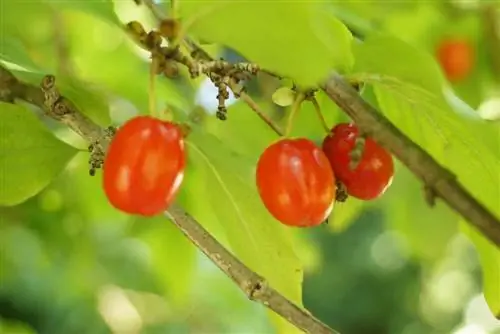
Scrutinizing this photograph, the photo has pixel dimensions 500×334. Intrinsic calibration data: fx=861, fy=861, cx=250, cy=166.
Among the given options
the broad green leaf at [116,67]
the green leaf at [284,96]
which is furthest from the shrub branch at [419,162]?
the broad green leaf at [116,67]

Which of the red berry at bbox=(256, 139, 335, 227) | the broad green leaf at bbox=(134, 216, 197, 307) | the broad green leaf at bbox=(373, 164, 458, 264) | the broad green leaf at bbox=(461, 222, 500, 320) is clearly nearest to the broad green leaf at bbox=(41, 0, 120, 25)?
the red berry at bbox=(256, 139, 335, 227)

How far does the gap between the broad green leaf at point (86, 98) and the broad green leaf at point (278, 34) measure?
0.26 metres

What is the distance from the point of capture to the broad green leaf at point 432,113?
466 millimetres

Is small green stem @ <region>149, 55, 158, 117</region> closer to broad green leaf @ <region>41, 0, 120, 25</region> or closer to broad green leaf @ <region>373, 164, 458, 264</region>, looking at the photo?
broad green leaf @ <region>41, 0, 120, 25</region>

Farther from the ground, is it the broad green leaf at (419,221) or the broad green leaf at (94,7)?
the broad green leaf at (419,221)

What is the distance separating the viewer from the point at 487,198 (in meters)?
0.51

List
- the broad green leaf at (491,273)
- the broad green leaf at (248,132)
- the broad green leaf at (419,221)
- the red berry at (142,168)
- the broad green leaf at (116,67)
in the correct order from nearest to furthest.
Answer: the red berry at (142,168), the broad green leaf at (491,273), the broad green leaf at (248,132), the broad green leaf at (116,67), the broad green leaf at (419,221)

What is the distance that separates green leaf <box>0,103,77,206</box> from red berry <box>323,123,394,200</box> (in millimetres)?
216

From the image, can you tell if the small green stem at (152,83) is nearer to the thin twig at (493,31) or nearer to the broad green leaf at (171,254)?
the broad green leaf at (171,254)

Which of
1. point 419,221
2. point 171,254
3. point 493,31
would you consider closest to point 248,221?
point 171,254

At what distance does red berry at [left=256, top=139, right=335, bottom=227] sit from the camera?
47 cm

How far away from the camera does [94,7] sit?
18.0 inches

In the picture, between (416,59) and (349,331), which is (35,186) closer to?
(416,59)

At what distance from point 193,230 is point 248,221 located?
6 cm
